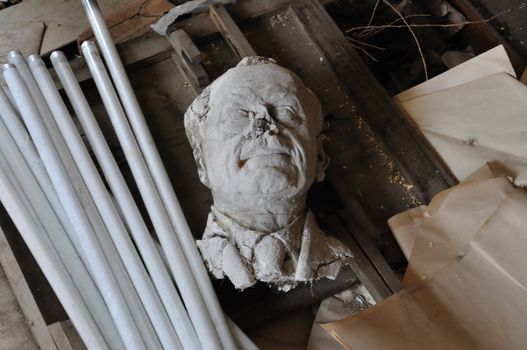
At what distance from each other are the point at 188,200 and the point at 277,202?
0.57 m

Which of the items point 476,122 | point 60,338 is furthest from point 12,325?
point 476,122

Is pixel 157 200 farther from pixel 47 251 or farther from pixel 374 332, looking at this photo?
pixel 374 332

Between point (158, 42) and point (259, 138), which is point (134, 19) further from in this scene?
point (259, 138)

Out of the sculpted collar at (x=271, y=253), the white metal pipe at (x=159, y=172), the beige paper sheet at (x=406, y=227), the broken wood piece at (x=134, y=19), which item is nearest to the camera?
the sculpted collar at (x=271, y=253)

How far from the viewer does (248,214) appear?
188 cm

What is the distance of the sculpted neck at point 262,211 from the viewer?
1821 mm

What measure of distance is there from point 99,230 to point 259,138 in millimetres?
678

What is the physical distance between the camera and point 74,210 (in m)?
1.99

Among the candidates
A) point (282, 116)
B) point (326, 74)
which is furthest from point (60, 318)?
point (326, 74)

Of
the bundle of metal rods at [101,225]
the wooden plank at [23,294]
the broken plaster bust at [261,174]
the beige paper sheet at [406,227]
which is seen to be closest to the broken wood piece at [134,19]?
the bundle of metal rods at [101,225]

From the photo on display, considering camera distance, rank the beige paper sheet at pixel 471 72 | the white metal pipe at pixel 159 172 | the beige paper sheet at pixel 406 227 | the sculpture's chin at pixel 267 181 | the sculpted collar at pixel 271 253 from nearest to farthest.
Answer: the sculpture's chin at pixel 267 181
the sculpted collar at pixel 271 253
the white metal pipe at pixel 159 172
the beige paper sheet at pixel 406 227
the beige paper sheet at pixel 471 72

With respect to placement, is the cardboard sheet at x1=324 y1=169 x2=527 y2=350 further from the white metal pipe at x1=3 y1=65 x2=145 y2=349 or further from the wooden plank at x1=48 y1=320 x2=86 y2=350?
the wooden plank at x1=48 y1=320 x2=86 y2=350

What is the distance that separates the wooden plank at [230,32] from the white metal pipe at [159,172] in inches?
18.7

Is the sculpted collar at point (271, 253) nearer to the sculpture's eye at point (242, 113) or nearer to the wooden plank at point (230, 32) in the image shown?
the sculpture's eye at point (242, 113)
